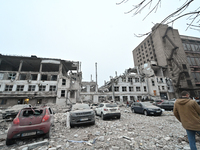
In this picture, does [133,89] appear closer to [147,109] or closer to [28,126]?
[147,109]

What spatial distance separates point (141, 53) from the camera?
59.1 metres

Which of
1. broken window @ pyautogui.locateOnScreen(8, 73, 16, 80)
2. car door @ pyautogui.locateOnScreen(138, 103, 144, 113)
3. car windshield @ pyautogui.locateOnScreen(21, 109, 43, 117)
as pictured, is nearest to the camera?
car windshield @ pyautogui.locateOnScreen(21, 109, 43, 117)

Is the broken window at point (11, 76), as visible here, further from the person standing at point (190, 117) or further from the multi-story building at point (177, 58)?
the multi-story building at point (177, 58)

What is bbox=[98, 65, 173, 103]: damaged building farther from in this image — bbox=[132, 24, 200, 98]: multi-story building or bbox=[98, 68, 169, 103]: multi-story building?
bbox=[132, 24, 200, 98]: multi-story building

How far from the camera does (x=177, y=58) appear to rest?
43.6 m

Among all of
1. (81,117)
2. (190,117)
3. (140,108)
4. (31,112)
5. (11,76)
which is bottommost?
(140,108)

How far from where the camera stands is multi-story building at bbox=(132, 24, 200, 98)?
39156 millimetres

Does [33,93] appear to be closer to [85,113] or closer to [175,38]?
[85,113]

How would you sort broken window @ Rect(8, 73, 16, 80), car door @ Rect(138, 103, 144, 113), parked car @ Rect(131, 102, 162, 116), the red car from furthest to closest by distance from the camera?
broken window @ Rect(8, 73, 16, 80)
car door @ Rect(138, 103, 144, 113)
parked car @ Rect(131, 102, 162, 116)
the red car

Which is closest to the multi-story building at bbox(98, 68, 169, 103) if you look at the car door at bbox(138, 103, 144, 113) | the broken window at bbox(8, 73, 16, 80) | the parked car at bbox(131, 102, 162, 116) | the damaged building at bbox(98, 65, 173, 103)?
the damaged building at bbox(98, 65, 173, 103)

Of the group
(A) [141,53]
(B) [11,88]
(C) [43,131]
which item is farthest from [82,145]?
(A) [141,53]

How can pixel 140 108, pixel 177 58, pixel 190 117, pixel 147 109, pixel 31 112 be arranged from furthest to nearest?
pixel 177 58, pixel 140 108, pixel 147 109, pixel 31 112, pixel 190 117

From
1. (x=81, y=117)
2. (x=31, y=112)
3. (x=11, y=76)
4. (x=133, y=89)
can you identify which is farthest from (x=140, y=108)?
(x=11, y=76)

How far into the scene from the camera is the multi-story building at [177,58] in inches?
1542
